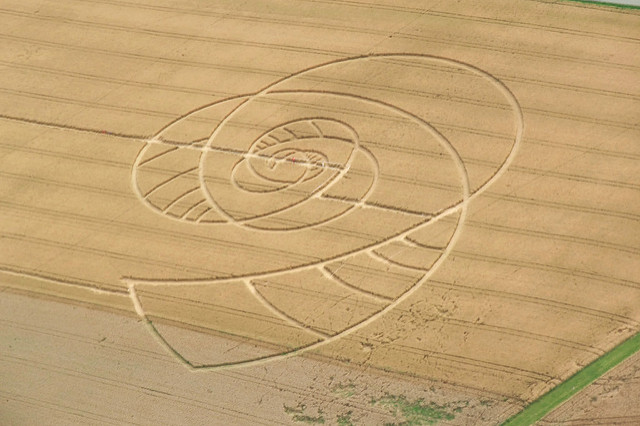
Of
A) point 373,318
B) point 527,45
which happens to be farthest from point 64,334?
point 527,45

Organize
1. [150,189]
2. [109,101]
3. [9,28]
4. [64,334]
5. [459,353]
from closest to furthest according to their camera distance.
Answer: [459,353]
[64,334]
[150,189]
[109,101]
[9,28]

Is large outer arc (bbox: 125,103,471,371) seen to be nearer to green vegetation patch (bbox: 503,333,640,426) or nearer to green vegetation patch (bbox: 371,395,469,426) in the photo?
green vegetation patch (bbox: 371,395,469,426)

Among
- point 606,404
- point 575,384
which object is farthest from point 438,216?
point 606,404

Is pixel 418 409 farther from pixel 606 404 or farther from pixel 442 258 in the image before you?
pixel 606 404

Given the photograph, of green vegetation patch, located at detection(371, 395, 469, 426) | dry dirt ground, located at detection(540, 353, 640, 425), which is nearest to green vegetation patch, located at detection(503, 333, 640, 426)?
dry dirt ground, located at detection(540, 353, 640, 425)

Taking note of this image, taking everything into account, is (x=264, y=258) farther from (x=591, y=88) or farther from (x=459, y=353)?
(x=591, y=88)

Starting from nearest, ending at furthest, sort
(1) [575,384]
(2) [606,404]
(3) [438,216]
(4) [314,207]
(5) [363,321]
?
(2) [606,404] → (1) [575,384] → (5) [363,321] → (3) [438,216] → (4) [314,207]

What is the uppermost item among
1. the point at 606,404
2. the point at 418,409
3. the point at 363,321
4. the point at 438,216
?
the point at 438,216
